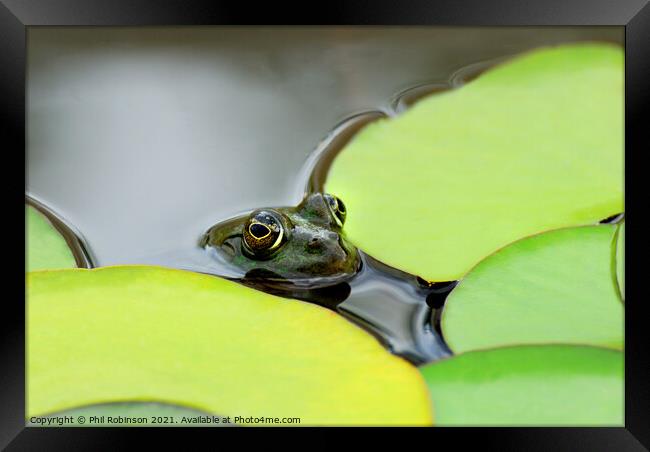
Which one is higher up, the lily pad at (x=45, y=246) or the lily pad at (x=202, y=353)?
the lily pad at (x=45, y=246)

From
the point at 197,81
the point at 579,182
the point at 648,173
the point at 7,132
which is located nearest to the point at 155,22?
the point at 7,132

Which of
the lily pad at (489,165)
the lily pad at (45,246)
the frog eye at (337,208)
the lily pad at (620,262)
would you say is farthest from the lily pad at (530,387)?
the lily pad at (45,246)

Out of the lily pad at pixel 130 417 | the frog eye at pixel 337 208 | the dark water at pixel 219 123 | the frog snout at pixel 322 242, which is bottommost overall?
the lily pad at pixel 130 417

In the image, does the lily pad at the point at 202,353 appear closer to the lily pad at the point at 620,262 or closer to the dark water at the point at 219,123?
the dark water at the point at 219,123

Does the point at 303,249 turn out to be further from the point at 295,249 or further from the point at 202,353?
the point at 202,353

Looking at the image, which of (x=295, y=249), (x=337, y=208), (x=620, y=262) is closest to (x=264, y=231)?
(x=295, y=249)

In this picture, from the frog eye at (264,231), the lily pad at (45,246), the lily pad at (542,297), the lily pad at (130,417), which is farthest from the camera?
the frog eye at (264,231)

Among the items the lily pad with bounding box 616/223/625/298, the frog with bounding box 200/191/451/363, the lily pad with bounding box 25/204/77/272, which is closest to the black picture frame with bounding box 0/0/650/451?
the lily pad with bounding box 616/223/625/298
